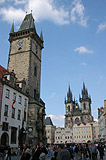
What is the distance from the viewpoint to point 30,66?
119 ft

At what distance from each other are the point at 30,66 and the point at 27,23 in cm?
1366

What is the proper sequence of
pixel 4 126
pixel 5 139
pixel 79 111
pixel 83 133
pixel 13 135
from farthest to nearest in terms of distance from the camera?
pixel 79 111
pixel 83 133
pixel 13 135
pixel 5 139
pixel 4 126

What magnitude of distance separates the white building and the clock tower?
1.79 m

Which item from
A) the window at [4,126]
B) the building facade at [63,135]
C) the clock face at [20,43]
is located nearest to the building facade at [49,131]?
the building facade at [63,135]

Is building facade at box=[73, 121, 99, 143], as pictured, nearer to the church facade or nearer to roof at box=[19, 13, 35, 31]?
the church facade

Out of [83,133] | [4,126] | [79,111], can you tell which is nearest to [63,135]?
[83,133]

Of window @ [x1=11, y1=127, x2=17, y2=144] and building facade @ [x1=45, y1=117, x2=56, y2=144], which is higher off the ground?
window @ [x1=11, y1=127, x2=17, y2=144]

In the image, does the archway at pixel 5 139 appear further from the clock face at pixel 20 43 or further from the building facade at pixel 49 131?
the building facade at pixel 49 131

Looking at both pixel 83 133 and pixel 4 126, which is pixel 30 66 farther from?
pixel 83 133

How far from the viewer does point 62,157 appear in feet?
17.9

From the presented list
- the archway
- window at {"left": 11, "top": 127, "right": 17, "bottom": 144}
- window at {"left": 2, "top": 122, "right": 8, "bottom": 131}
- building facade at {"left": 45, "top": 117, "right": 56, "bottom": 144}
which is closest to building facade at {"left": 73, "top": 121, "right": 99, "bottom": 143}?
building facade at {"left": 45, "top": 117, "right": 56, "bottom": 144}

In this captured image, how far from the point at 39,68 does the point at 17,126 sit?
16894 millimetres

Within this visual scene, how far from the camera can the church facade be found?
395 ft

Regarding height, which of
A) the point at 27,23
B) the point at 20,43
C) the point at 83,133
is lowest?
the point at 83,133
